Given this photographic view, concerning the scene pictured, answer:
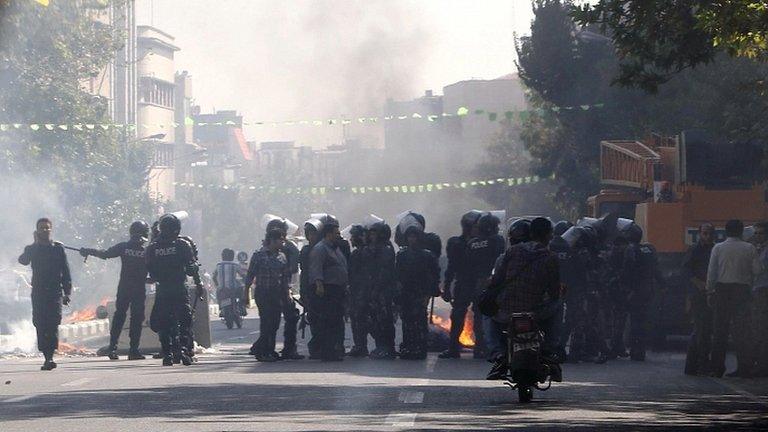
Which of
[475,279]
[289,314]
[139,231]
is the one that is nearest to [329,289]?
[289,314]

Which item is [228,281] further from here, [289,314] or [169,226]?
[169,226]

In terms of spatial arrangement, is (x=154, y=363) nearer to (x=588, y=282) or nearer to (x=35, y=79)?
(x=588, y=282)

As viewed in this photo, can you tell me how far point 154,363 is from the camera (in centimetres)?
2186

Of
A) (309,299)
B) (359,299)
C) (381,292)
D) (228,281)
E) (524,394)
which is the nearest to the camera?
(524,394)

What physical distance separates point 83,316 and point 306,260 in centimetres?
2134

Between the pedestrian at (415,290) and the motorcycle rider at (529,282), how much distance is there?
6.91 metres

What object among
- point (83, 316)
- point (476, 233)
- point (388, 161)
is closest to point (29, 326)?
point (83, 316)

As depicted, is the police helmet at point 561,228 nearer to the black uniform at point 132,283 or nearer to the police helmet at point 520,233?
the black uniform at point 132,283

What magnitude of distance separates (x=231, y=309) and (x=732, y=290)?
58.3 ft

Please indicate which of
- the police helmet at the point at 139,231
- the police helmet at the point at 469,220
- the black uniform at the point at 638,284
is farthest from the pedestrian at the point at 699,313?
the police helmet at the point at 139,231

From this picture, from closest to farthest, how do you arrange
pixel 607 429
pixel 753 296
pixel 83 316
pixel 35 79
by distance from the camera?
pixel 607 429 → pixel 753 296 → pixel 83 316 → pixel 35 79

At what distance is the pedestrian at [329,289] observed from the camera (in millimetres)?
22047

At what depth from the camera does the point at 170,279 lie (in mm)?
21297

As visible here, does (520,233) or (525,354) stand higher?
(520,233)
